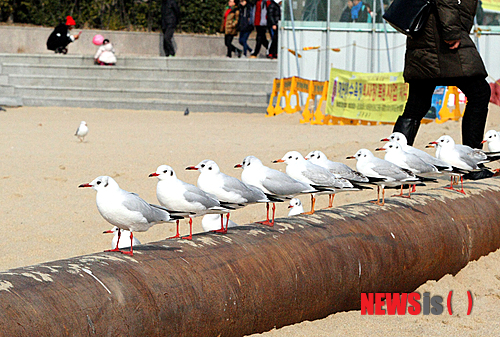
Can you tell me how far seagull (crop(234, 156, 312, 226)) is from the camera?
4.05 meters

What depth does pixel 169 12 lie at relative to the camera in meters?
21.9

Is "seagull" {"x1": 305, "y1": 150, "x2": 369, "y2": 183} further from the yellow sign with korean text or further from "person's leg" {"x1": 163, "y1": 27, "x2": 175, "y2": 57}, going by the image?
"person's leg" {"x1": 163, "y1": 27, "x2": 175, "y2": 57}

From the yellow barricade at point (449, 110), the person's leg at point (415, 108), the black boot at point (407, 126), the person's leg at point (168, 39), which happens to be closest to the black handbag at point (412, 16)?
the person's leg at point (415, 108)

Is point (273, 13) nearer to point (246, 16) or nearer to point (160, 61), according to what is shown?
point (246, 16)

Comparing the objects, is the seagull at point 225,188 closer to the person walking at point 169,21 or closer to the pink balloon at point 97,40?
the person walking at point 169,21

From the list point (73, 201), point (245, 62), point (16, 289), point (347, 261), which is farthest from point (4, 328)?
point (245, 62)

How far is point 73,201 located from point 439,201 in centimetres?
359

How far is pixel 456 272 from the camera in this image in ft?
15.4

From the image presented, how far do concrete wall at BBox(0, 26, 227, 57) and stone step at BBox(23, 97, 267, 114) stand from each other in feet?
20.9

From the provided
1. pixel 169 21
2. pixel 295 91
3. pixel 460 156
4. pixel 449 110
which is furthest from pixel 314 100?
pixel 460 156

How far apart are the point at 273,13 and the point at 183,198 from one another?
17905 millimetres

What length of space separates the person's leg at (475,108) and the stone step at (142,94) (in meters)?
12.9

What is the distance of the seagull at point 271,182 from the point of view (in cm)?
405

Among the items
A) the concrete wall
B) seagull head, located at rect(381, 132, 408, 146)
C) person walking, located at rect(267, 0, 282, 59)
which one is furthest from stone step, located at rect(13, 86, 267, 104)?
seagull head, located at rect(381, 132, 408, 146)
